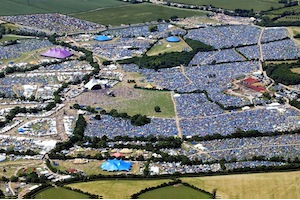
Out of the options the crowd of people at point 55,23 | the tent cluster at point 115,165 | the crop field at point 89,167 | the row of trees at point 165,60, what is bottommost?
the crowd of people at point 55,23

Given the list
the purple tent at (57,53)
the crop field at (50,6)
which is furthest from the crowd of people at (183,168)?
the crop field at (50,6)

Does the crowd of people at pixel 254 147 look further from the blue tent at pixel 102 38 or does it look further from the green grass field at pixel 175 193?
the blue tent at pixel 102 38

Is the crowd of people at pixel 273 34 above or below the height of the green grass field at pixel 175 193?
below

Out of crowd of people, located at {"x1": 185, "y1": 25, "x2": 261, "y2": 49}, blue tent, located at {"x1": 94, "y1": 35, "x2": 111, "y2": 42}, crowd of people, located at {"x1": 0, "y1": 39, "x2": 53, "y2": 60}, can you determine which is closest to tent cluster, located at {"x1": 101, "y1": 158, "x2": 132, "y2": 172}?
crowd of people, located at {"x1": 0, "y1": 39, "x2": 53, "y2": 60}

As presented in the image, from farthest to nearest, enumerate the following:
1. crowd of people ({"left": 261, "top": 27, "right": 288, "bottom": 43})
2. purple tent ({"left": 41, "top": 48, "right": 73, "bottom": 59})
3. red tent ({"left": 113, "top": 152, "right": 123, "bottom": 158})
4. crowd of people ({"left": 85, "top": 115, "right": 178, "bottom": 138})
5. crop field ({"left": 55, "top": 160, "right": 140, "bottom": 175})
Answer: crowd of people ({"left": 261, "top": 27, "right": 288, "bottom": 43}), purple tent ({"left": 41, "top": 48, "right": 73, "bottom": 59}), crowd of people ({"left": 85, "top": 115, "right": 178, "bottom": 138}), red tent ({"left": 113, "top": 152, "right": 123, "bottom": 158}), crop field ({"left": 55, "top": 160, "right": 140, "bottom": 175})

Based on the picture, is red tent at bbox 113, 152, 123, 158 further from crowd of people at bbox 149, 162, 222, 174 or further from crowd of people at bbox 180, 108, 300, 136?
crowd of people at bbox 180, 108, 300, 136

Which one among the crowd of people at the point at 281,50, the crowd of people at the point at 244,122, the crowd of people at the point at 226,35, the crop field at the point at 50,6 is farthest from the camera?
the crop field at the point at 50,6

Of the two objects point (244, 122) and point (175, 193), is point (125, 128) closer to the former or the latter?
point (244, 122)
